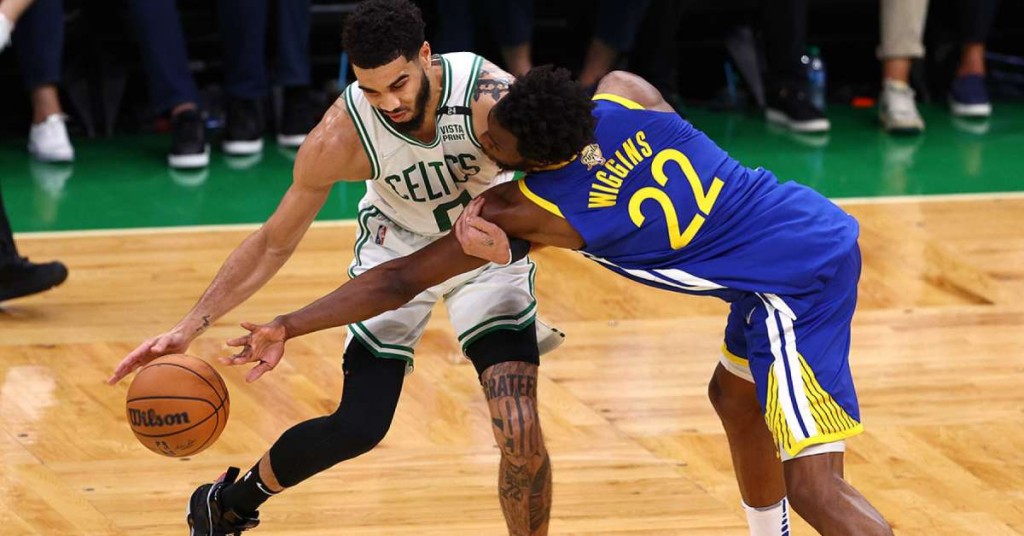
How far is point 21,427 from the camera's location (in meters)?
4.80

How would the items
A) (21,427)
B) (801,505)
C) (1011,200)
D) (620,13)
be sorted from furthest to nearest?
(620,13) → (1011,200) → (21,427) → (801,505)

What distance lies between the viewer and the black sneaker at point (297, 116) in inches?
303

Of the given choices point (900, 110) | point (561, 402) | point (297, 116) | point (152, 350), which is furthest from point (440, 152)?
point (900, 110)

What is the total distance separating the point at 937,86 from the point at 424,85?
5836 mm

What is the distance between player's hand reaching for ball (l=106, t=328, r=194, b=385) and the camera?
3.45 m

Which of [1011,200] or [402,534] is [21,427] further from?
[1011,200]

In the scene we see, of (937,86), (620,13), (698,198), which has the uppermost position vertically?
(698,198)

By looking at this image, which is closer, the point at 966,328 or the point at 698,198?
the point at 698,198

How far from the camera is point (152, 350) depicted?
3.48 m

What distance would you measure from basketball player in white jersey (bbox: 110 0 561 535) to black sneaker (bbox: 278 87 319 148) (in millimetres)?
3850

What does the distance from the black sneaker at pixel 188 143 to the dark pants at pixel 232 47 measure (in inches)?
3.4

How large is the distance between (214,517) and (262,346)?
30.1 inches

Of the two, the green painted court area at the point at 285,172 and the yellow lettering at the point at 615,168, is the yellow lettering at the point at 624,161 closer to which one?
the yellow lettering at the point at 615,168

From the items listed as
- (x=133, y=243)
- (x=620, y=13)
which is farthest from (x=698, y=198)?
(x=620, y=13)
